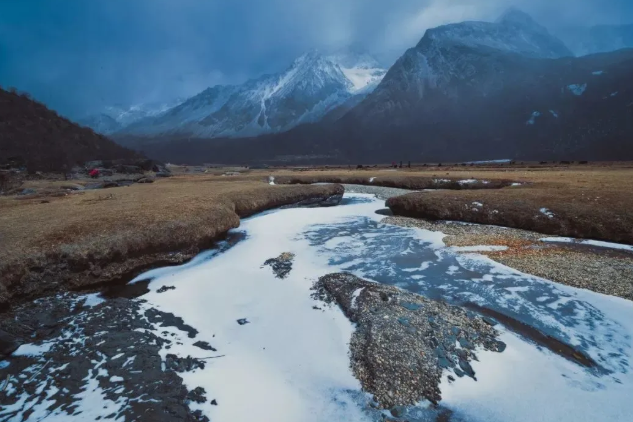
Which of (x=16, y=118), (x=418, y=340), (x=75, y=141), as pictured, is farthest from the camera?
(x=75, y=141)

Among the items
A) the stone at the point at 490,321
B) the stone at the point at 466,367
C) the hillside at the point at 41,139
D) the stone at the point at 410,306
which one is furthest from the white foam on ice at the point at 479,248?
the hillside at the point at 41,139

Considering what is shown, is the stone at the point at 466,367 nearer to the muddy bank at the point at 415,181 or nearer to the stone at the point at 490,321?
the stone at the point at 490,321

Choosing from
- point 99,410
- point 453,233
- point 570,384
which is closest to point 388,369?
point 570,384

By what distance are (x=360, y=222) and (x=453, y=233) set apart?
10.2m

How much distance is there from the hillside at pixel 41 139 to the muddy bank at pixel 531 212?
10428cm

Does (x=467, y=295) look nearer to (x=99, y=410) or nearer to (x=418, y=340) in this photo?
(x=418, y=340)

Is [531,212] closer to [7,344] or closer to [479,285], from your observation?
[479,285]

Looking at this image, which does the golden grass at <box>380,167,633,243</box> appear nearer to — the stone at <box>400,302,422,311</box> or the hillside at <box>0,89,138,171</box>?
the stone at <box>400,302,422,311</box>

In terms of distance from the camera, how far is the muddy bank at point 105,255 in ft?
54.1

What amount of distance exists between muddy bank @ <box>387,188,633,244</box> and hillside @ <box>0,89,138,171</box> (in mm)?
104277

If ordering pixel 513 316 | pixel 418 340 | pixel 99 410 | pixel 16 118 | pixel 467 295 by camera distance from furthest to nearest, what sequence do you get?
pixel 16 118 < pixel 467 295 < pixel 513 316 < pixel 418 340 < pixel 99 410

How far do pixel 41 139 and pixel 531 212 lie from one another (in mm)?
155811

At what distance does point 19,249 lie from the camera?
17.9m

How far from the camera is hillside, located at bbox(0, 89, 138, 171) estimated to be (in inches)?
3699
